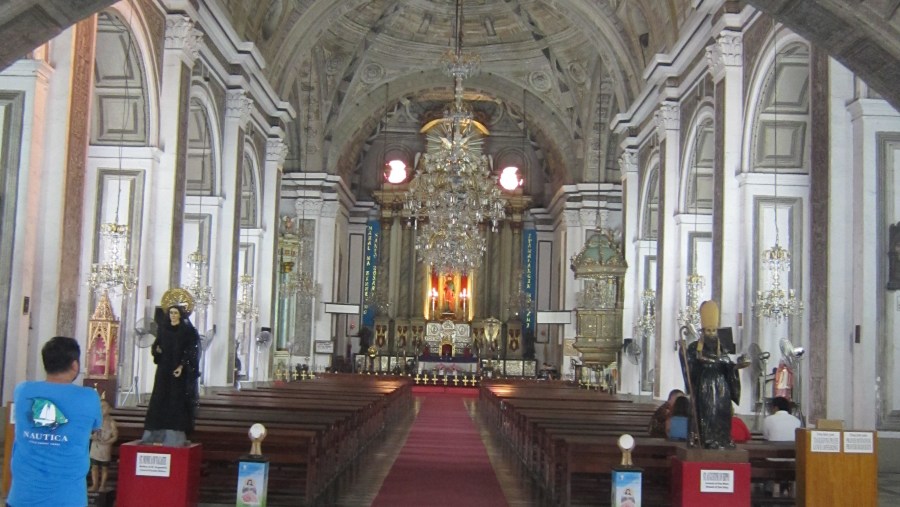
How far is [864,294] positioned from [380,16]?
19.3m

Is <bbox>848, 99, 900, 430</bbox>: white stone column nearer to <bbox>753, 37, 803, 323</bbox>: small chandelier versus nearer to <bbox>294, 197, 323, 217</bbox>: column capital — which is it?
<bbox>753, 37, 803, 323</bbox>: small chandelier

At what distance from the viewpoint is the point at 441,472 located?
10.9 m

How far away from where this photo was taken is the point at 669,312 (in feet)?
64.0

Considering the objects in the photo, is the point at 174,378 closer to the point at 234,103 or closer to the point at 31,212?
the point at 31,212

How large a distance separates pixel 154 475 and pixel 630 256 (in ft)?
62.6

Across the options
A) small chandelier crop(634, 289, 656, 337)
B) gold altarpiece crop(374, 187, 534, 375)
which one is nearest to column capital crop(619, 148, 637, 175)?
small chandelier crop(634, 289, 656, 337)

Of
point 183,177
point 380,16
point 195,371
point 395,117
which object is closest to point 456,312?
point 395,117

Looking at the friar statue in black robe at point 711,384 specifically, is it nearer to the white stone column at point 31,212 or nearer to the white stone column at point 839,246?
the white stone column at point 839,246

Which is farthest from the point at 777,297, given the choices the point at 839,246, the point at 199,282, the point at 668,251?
the point at 199,282

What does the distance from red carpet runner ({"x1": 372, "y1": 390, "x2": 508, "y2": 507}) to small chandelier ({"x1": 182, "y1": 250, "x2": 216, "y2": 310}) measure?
13.5ft

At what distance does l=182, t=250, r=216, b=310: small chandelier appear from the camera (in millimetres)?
18047

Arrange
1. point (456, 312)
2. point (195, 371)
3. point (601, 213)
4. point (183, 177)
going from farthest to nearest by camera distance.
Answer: point (456, 312)
point (601, 213)
point (183, 177)
point (195, 371)

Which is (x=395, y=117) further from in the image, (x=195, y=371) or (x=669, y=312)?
(x=195, y=371)

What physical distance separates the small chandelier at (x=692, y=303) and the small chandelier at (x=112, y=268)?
8.59 metres
